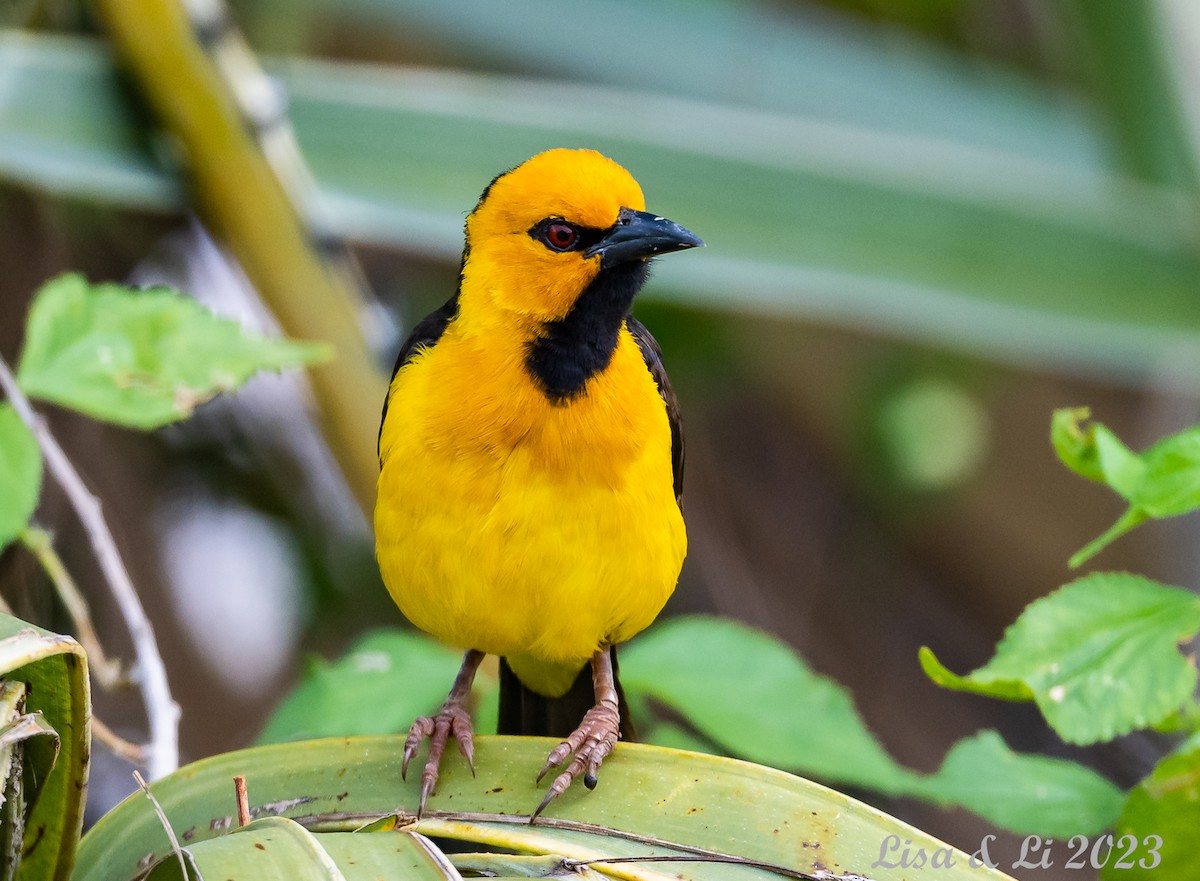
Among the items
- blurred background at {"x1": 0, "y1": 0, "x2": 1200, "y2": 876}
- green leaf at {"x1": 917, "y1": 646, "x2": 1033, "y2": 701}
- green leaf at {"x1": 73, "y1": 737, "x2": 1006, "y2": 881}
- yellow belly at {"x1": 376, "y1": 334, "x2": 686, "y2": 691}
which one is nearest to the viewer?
green leaf at {"x1": 73, "y1": 737, "x2": 1006, "y2": 881}

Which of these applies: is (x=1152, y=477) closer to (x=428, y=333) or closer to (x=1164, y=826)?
(x=1164, y=826)

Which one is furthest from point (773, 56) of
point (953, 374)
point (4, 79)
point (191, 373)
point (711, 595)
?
point (191, 373)

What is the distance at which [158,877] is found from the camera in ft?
3.58

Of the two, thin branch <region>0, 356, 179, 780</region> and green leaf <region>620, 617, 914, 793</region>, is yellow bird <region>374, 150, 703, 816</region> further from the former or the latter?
thin branch <region>0, 356, 179, 780</region>

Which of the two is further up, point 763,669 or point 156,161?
point 156,161

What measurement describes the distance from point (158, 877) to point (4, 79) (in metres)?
1.94

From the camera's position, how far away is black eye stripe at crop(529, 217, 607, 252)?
1.93m

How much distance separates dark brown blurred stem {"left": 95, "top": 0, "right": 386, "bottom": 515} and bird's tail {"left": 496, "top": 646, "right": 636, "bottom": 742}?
0.68 meters

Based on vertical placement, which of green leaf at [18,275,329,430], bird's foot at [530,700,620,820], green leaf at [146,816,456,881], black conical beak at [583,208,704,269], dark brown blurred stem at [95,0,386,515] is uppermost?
dark brown blurred stem at [95,0,386,515]

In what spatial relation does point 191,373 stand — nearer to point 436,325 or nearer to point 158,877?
point 436,325

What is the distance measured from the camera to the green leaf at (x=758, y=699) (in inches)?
74.0

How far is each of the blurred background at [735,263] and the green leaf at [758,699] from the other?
971mm

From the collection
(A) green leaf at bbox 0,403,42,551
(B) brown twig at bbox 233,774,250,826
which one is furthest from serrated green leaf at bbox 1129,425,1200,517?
(A) green leaf at bbox 0,403,42,551

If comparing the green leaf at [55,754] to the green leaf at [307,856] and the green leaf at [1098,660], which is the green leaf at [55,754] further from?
the green leaf at [1098,660]
